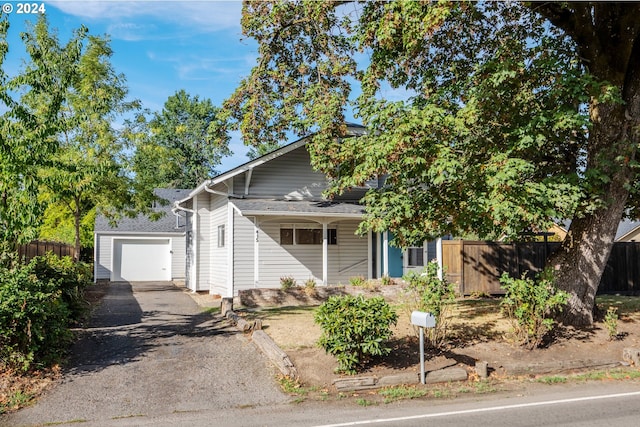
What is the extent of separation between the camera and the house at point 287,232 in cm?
1644

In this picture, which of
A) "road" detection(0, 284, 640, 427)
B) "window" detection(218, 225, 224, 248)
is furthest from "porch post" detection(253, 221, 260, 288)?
"road" detection(0, 284, 640, 427)

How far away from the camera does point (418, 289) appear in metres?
9.23

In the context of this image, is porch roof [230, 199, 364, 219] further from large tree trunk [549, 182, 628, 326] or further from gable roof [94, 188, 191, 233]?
gable roof [94, 188, 191, 233]

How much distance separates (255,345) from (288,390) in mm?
2413

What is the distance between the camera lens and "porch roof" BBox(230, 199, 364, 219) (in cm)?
1569

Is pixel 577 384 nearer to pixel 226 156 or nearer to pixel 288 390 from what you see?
pixel 288 390

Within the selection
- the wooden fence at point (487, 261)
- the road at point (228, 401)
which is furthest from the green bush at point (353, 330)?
the wooden fence at point (487, 261)

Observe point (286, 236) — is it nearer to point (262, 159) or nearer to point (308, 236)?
point (308, 236)

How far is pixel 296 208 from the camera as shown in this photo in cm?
1631

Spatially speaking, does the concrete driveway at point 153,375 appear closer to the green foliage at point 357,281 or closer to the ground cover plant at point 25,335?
the ground cover plant at point 25,335

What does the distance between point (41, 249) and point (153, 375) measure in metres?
12.1

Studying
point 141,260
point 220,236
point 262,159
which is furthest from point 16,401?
point 141,260

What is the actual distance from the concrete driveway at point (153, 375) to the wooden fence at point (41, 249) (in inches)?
144

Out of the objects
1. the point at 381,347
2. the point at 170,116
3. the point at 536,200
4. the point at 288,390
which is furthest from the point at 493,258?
the point at 170,116
